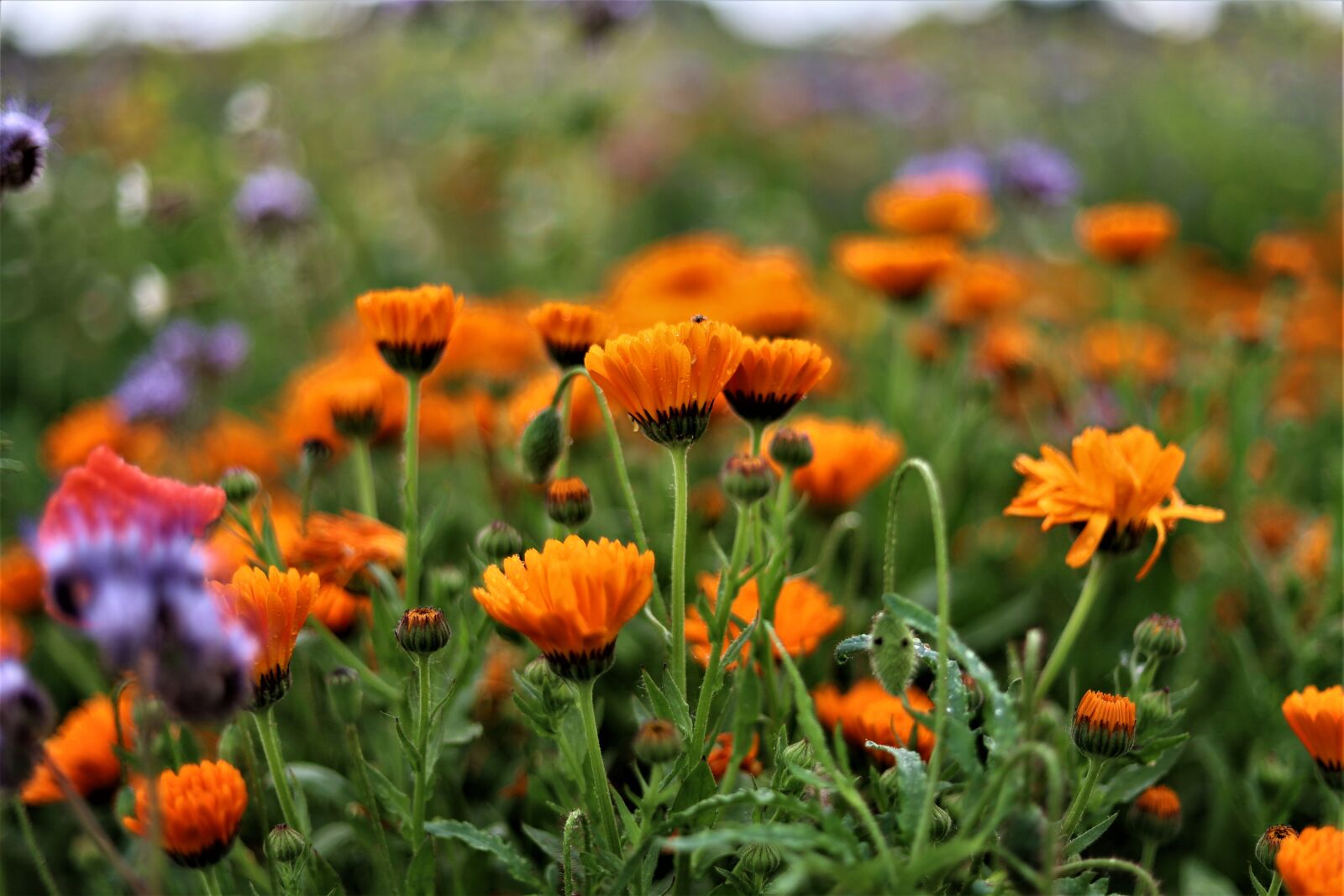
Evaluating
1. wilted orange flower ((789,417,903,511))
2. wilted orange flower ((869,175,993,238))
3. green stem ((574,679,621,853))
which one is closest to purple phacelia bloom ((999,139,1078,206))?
wilted orange flower ((869,175,993,238))

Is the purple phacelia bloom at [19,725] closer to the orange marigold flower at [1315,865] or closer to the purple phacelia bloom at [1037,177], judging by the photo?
the orange marigold flower at [1315,865]

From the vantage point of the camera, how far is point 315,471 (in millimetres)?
1458

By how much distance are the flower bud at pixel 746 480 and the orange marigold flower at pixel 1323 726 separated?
0.56 m

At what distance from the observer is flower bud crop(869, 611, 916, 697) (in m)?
0.90

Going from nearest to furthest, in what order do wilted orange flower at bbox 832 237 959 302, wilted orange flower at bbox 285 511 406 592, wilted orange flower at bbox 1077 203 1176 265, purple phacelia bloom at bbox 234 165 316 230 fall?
1. wilted orange flower at bbox 285 511 406 592
2. wilted orange flower at bbox 832 237 959 302
3. wilted orange flower at bbox 1077 203 1176 265
4. purple phacelia bloom at bbox 234 165 316 230

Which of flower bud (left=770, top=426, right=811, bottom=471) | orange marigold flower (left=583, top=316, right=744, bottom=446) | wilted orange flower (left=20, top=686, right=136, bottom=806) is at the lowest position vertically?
wilted orange flower (left=20, top=686, right=136, bottom=806)

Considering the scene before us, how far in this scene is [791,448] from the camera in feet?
3.82

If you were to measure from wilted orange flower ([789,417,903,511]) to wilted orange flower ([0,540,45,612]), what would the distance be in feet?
4.09

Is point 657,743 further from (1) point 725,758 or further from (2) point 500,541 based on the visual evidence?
(2) point 500,541

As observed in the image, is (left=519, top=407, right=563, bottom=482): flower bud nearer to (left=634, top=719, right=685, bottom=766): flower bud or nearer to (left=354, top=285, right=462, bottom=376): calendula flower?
(left=354, top=285, right=462, bottom=376): calendula flower

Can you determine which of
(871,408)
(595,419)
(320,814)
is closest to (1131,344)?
(871,408)

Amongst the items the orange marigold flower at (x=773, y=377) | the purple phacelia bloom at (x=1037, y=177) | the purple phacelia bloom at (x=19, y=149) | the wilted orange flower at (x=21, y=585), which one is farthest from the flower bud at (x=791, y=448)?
the purple phacelia bloom at (x=1037, y=177)

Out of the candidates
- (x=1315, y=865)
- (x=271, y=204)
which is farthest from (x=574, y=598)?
(x=271, y=204)

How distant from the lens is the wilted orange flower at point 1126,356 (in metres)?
2.06
